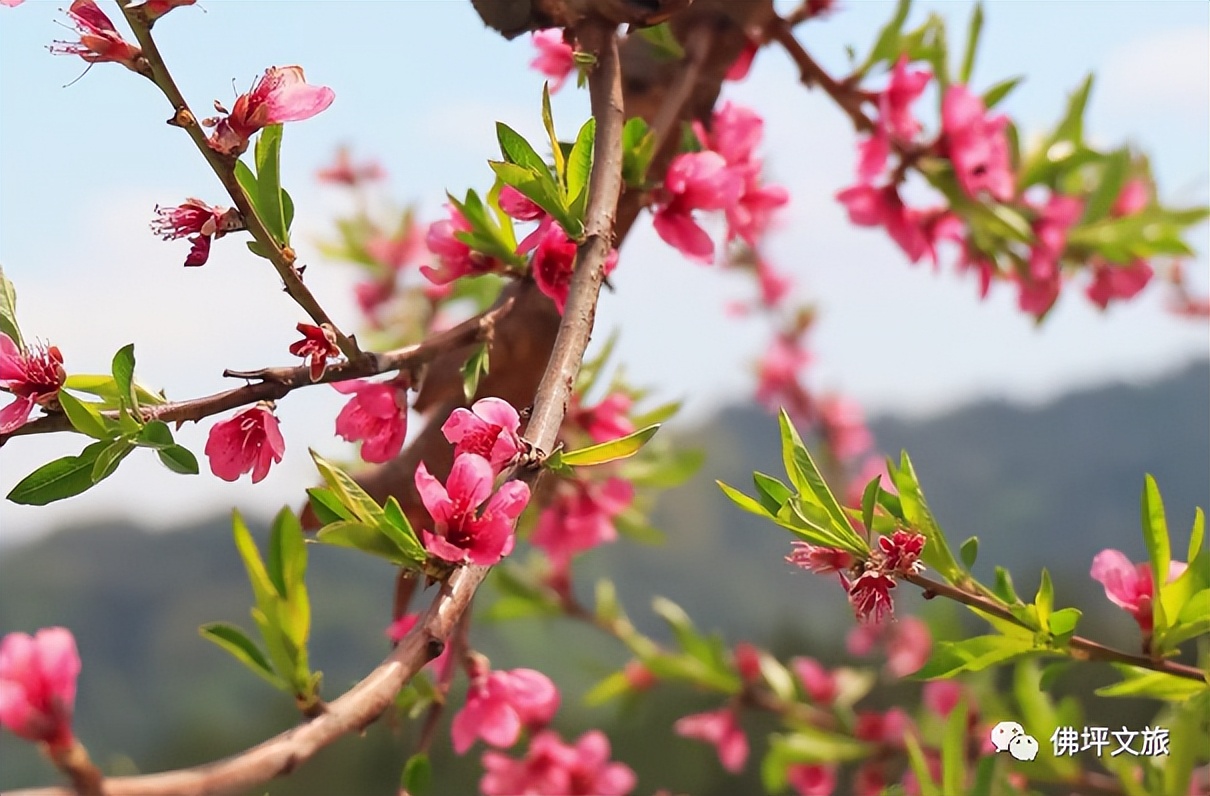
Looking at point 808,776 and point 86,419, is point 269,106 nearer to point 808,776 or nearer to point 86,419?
point 86,419

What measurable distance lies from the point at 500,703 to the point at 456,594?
135 mm

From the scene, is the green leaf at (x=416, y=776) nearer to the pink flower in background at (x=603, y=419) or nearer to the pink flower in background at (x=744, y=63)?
the pink flower in background at (x=603, y=419)

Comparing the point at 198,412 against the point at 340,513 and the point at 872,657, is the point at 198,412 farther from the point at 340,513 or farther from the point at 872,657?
the point at 872,657

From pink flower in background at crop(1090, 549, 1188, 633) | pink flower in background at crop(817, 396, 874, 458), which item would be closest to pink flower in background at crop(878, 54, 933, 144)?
pink flower in background at crop(1090, 549, 1188, 633)

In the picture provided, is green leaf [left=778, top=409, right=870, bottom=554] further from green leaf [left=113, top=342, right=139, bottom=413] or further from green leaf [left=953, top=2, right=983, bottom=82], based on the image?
green leaf [left=953, top=2, right=983, bottom=82]

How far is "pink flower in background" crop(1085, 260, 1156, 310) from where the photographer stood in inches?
31.2

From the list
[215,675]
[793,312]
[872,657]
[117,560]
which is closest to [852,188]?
[793,312]

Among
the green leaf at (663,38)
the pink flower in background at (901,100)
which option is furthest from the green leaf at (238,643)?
the pink flower in background at (901,100)

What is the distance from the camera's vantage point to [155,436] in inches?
12.1

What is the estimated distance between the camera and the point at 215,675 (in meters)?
1.81

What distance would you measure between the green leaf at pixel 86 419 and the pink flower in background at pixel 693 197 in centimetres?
24

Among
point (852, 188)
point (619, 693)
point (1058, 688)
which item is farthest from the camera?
point (1058, 688)

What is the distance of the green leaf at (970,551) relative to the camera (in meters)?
0.37

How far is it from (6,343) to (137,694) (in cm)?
167
